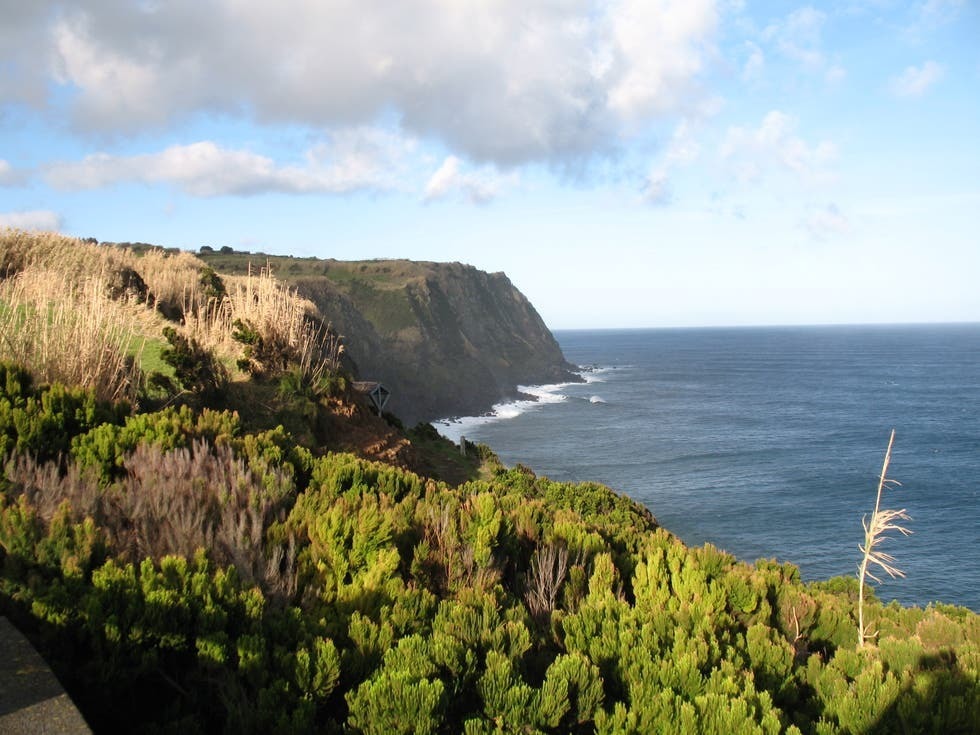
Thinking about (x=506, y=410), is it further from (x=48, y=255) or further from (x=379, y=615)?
(x=379, y=615)

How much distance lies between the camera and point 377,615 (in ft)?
15.0

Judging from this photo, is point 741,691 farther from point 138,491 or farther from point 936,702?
point 138,491

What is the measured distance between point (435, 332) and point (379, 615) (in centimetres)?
7943

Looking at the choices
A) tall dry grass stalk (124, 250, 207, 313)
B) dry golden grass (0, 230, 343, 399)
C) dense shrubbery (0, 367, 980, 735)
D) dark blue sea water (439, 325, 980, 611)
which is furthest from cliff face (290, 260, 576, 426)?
dense shrubbery (0, 367, 980, 735)

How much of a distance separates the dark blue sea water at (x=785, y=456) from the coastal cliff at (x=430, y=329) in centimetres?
516

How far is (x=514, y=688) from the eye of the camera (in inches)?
144

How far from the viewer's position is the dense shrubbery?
363cm

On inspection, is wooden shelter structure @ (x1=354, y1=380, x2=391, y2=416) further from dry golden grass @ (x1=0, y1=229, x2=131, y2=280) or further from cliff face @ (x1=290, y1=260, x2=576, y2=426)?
cliff face @ (x1=290, y1=260, x2=576, y2=426)

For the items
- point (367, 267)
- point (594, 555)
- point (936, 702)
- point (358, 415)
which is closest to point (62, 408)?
point (594, 555)

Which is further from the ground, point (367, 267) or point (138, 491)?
point (367, 267)

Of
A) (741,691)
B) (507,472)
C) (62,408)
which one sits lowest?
(507,472)

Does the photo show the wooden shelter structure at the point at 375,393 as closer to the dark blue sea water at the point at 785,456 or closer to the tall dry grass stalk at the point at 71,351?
the tall dry grass stalk at the point at 71,351

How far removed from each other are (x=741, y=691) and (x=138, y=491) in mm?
4506

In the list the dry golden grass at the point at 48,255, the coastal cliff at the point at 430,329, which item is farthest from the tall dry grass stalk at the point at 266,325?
the coastal cliff at the point at 430,329
